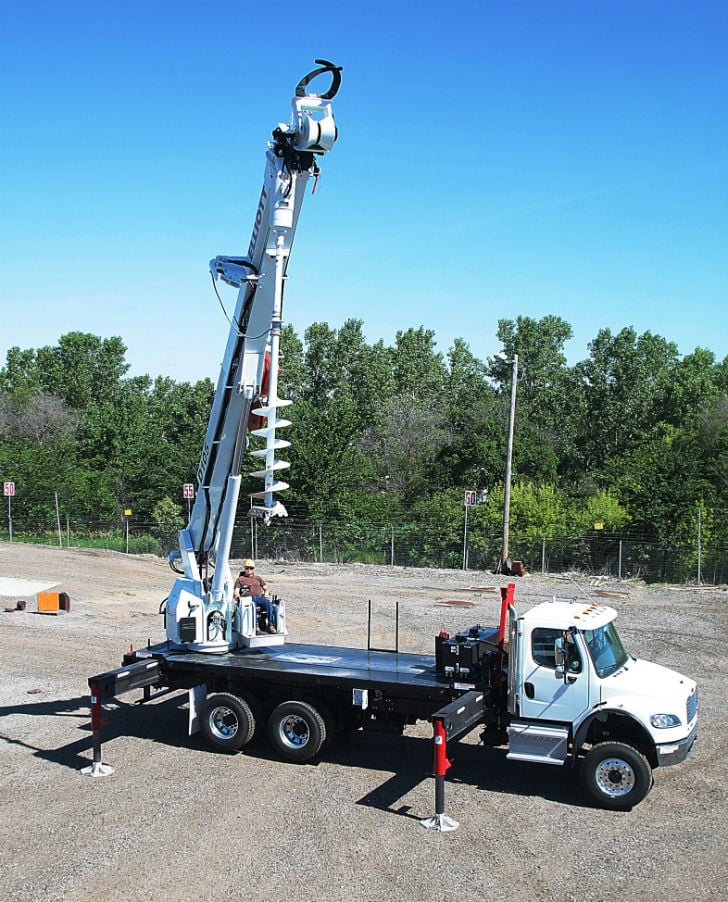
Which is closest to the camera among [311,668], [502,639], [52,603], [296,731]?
[502,639]

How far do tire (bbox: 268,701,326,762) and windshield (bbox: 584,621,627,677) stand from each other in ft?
12.1

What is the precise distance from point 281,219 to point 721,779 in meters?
→ 9.50

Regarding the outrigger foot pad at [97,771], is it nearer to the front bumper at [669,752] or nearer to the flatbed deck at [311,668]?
the flatbed deck at [311,668]

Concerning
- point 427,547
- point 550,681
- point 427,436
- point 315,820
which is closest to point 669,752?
point 550,681

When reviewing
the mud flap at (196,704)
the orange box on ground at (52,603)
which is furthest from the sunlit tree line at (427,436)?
the mud flap at (196,704)

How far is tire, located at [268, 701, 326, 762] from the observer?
12.0 metres

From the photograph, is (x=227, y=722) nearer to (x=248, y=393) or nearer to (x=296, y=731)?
(x=296, y=731)

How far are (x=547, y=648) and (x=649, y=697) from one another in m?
1.28

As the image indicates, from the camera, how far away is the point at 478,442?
4781 centimetres

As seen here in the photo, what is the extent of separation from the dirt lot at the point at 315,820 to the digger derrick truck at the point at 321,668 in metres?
0.52

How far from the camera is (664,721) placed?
10.4 m

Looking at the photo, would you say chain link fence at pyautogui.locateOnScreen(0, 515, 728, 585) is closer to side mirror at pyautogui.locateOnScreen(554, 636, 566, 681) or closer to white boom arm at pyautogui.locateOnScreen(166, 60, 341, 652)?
white boom arm at pyautogui.locateOnScreen(166, 60, 341, 652)

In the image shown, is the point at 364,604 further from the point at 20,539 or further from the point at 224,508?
the point at 20,539

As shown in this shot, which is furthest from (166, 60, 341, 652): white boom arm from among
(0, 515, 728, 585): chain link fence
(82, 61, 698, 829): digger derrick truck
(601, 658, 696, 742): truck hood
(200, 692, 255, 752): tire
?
(0, 515, 728, 585): chain link fence
